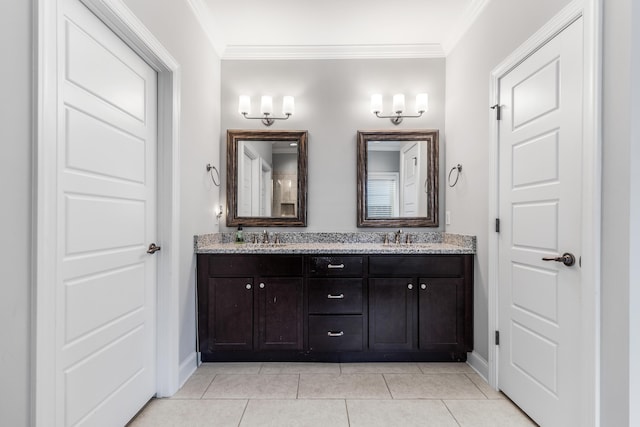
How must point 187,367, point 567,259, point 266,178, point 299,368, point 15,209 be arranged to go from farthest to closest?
1. point 266,178
2. point 299,368
3. point 187,367
4. point 567,259
5. point 15,209

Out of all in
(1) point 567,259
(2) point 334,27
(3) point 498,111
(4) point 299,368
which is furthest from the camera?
(2) point 334,27

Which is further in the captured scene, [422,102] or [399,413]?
[422,102]

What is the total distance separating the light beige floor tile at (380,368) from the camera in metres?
2.46

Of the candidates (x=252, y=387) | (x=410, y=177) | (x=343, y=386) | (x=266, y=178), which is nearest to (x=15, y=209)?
(x=252, y=387)

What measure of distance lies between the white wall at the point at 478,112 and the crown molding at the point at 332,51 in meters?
0.28

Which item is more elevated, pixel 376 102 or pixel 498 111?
pixel 376 102

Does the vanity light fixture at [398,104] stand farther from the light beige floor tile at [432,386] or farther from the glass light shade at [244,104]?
the light beige floor tile at [432,386]

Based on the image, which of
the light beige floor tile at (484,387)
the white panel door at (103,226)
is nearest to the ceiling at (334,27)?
the white panel door at (103,226)

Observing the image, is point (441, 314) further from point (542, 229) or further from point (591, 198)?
point (591, 198)

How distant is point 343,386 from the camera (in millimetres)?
2246

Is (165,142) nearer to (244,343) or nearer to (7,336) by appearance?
(7,336)

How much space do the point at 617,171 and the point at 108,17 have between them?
2244 millimetres

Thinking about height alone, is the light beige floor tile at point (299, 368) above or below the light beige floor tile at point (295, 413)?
below

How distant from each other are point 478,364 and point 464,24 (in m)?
2.60
